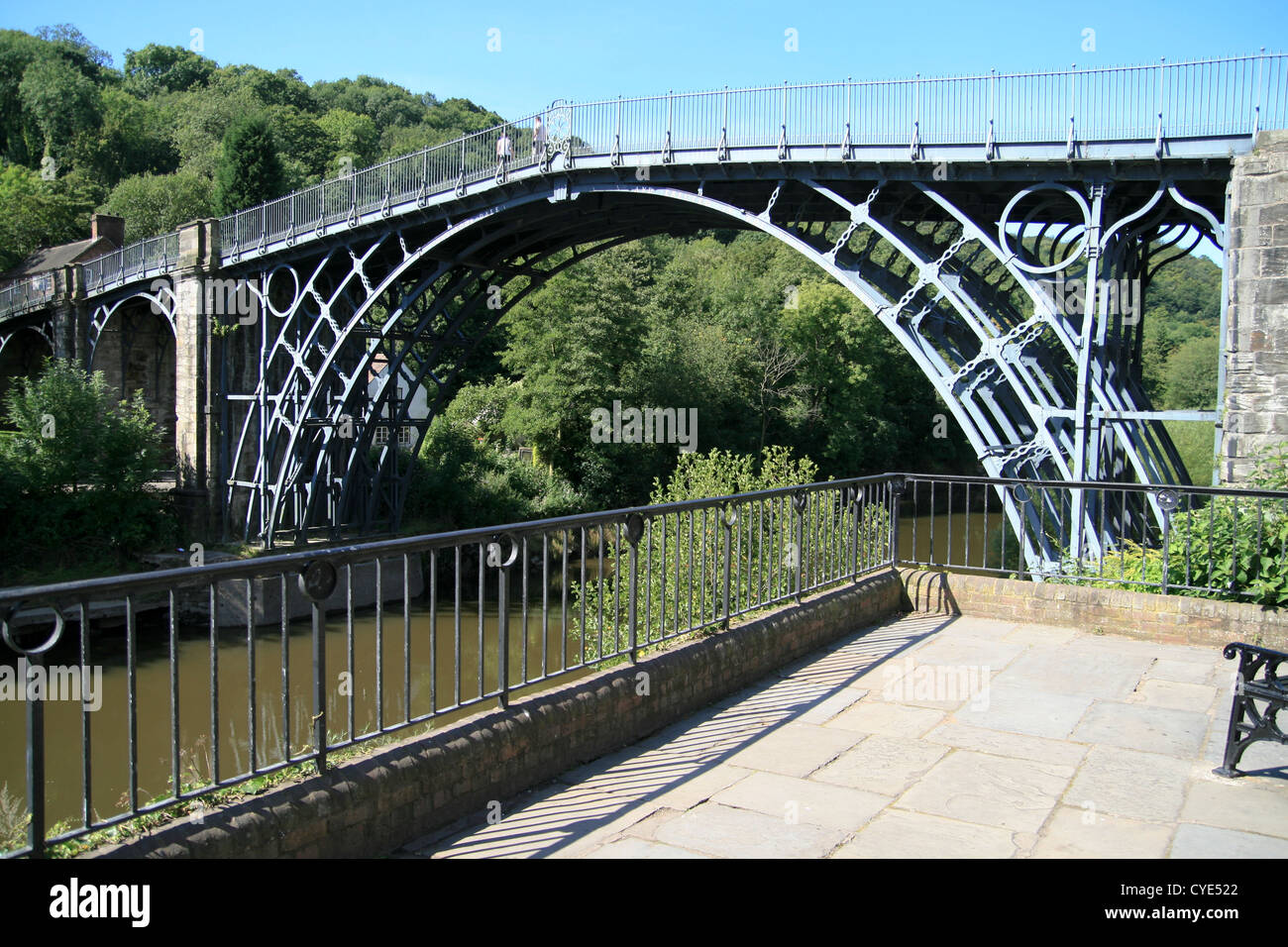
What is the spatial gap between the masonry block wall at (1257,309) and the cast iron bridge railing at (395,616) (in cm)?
111

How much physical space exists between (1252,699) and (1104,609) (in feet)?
11.2

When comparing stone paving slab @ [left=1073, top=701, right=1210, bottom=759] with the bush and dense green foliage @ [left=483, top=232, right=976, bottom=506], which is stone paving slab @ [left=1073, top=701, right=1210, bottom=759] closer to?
dense green foliage @ [left=483, top=232, right=976, bottom=506]

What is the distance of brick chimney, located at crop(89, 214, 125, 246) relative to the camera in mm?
38125

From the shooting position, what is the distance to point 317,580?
355 cm

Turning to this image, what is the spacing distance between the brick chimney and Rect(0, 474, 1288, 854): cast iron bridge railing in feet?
71.5

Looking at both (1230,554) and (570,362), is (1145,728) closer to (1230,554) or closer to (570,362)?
(1230,554)

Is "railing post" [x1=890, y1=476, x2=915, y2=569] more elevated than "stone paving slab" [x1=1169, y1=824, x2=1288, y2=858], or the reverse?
"railing post" [x1=890, y1=476, x2=915, y2=569]

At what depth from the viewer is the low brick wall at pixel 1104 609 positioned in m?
7.20

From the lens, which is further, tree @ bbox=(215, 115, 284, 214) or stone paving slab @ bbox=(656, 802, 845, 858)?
tree @ bbox=(215, 115, 284, 214)

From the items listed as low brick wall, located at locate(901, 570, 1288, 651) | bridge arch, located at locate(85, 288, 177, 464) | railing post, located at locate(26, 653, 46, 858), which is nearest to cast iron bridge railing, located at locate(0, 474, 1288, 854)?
railing post, located at locate(26, 653, 46, 858)

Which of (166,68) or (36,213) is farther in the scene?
(166,68)

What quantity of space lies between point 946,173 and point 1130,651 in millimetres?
8640

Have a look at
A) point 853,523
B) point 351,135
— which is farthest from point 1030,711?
point 351,135
